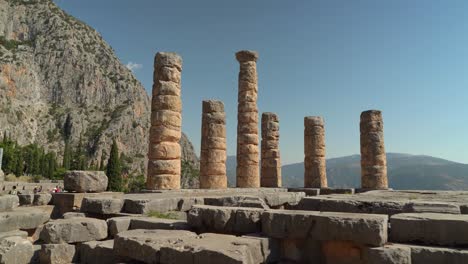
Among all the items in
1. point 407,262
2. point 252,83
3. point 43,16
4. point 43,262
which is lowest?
point 43,262

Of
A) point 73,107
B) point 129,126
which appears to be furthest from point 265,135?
point 73,107

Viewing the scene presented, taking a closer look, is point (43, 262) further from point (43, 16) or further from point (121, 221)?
point (43, 16)

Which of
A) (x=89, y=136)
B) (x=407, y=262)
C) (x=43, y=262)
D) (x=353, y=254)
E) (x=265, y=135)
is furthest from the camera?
(x=89, y=136)

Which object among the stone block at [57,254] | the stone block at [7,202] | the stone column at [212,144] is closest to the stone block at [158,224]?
the stone block at [57,254]

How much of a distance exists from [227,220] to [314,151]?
15752 mm

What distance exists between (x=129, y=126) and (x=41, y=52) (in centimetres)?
3670

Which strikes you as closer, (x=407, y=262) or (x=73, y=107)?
(x=407, y=262)

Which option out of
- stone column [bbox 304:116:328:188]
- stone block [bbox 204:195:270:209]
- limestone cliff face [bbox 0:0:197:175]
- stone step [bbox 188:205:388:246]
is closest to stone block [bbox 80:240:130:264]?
stone step [bbox 188:205:388:246]

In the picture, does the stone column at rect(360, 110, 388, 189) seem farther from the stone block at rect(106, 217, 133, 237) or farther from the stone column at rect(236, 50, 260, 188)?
the stone block at rect(106, 217, 133, 237)

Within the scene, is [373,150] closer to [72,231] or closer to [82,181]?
[82,181]

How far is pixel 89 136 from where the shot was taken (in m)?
115

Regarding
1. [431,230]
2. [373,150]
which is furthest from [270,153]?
[431,230]

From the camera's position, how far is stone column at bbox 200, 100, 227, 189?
17031mm

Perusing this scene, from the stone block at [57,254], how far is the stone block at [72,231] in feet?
0.48
